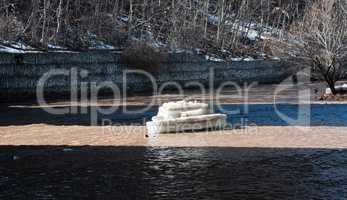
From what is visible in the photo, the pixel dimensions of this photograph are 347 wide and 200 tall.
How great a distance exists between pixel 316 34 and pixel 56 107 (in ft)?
51.4

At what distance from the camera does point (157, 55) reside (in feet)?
148

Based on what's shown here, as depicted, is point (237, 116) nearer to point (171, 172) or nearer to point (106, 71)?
point (171, 172)

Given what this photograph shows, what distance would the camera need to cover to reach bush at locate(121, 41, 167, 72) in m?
43.5

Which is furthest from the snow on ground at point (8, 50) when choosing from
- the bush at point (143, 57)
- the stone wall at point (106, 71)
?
the bush at point (143, 57)

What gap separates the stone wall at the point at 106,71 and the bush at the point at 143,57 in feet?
1.74

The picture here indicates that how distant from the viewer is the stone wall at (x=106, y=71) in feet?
116

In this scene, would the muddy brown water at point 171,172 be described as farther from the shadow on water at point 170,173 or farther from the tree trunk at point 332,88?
the tree trunk at point 332,88

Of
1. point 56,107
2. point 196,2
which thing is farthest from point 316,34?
point 196,2

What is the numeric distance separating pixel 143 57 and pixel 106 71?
174 inches

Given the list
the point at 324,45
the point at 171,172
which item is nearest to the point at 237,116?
the point at 171,172

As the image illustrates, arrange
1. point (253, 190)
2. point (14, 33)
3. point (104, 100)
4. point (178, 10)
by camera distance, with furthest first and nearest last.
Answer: point (178, 10), point (14, 33), point (104, 100), point (253, 190)

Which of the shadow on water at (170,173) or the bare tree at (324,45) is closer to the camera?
the shadow on water at (170,173)

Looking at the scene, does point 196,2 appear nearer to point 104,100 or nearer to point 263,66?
point 263,66

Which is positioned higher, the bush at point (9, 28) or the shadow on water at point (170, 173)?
the bush at point (9, 28)
